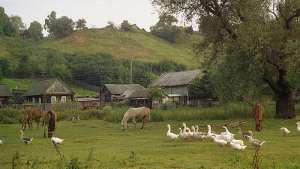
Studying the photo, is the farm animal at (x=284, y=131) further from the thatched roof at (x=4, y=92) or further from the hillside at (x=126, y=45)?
the hillside at (x=126, y=45)

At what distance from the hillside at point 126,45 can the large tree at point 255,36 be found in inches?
3662

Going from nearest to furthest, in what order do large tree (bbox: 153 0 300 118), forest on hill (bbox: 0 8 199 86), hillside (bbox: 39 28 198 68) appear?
large tree (bbox: 153 0 300 118) < forest on hill (bbox: 0 8 199 86) < hillside (bbox: 39 28 198 68)

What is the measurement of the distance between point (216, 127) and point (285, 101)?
34.0 ft

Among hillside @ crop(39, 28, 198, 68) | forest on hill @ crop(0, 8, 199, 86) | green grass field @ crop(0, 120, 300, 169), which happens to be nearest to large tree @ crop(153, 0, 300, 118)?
green grass field @ crop(0, 120, 300, 169)

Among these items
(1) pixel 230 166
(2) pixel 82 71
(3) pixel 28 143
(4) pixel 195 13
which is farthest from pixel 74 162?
(2) pixel 82 71

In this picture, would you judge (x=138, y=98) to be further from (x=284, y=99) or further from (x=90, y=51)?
(x=90, y=51)

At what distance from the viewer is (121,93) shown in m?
95.5

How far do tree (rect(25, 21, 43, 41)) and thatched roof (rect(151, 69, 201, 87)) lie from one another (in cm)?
7433

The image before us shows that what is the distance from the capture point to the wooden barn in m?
84.9

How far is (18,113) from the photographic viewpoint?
1982 inches

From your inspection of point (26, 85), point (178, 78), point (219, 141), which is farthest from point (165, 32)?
point (219, 141)

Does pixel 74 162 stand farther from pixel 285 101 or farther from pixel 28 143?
pixel 285 101

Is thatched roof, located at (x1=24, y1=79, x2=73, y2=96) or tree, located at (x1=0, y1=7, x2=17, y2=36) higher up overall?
tree, located at (x1=0, y1=7, x2=17, y2=36)

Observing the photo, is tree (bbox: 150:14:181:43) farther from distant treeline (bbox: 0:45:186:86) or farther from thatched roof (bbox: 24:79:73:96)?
thatched roof (bbox: 24:79:73:96)
